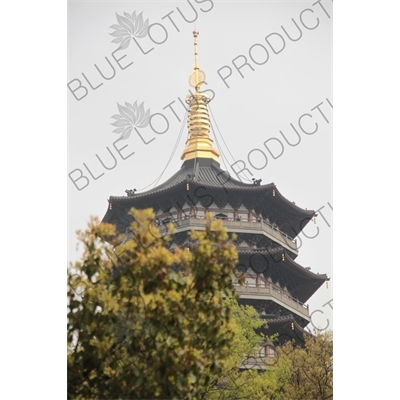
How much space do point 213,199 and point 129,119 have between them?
1.10 m

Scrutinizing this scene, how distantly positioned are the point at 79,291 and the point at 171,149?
1.93 meters

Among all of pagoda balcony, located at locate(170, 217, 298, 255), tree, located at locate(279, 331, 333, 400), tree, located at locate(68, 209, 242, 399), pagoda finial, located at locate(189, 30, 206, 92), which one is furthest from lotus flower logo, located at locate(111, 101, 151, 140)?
tree, located at locate(279, 331, 333, 400)

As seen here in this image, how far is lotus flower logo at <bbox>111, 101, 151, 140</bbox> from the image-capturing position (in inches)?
262

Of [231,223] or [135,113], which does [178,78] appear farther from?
[231,223]

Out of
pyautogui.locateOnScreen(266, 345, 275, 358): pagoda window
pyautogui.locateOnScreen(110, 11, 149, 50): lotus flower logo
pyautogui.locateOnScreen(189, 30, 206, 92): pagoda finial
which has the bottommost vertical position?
pyautogui.locateOnScreen(266, 345, 275, 358): pagoda window

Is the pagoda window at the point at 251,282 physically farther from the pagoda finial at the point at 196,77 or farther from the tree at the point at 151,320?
the tree at the point at 151,320

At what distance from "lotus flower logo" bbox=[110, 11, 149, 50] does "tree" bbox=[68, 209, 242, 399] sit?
210 centimetres

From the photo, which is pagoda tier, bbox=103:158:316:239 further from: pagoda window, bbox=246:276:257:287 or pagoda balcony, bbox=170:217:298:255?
pagoda window, bbox=246:276:257:287

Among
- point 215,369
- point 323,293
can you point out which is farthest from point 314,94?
point 215,369

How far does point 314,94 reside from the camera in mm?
6914

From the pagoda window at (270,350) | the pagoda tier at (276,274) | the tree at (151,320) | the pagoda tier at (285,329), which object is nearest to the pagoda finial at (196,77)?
the pagoda tier at (276,274)

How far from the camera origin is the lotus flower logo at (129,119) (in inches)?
262

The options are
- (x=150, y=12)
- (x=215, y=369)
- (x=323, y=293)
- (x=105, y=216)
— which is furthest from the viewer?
(x=323, y=293)

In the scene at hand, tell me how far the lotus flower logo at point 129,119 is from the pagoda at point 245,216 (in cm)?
42
